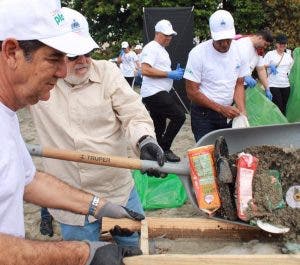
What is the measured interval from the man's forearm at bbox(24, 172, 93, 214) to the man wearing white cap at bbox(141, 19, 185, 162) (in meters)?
3.40

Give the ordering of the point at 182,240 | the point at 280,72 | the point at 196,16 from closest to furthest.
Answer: the point at 182,240 → the point at 280,72 → the point at 196,16

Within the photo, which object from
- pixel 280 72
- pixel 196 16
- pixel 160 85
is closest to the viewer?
pixel 160 85

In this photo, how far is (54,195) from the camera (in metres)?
1.97

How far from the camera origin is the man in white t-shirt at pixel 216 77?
409cm

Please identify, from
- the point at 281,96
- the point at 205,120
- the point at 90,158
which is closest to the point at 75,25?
the point at 90,158

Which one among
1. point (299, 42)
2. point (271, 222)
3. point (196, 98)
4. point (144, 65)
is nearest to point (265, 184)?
point (271, 222)

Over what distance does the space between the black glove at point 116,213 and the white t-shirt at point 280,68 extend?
17.1 ft

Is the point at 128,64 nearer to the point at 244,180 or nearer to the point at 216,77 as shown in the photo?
the point at 216,77

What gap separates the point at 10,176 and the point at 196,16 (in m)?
16.1

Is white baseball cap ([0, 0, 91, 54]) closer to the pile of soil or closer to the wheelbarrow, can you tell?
the wheelbarrow

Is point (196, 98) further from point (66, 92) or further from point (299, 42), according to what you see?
point (299, 42)

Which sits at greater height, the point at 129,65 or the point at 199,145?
the point at 199,145

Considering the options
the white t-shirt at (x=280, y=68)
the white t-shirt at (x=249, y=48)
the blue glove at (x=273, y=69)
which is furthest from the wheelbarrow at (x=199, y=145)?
the blue glove at (x=273, y=69)

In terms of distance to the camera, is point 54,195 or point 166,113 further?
point 166,113
